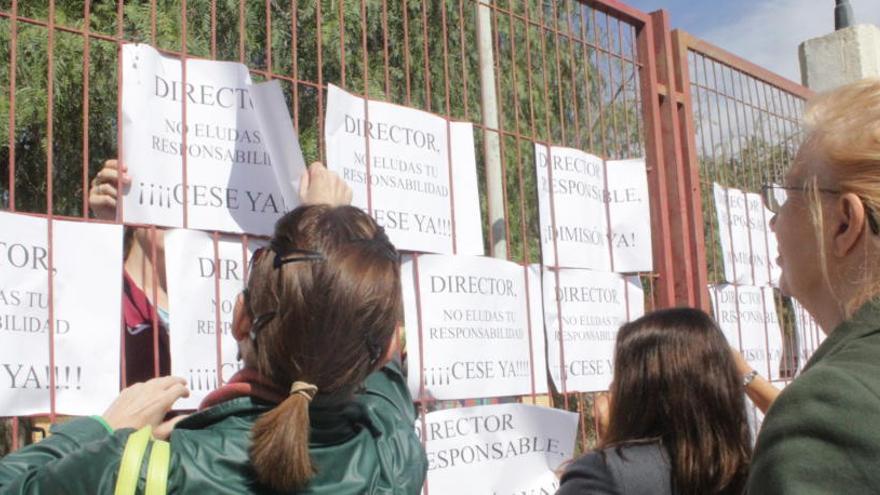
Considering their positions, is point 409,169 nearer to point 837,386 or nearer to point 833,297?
point 833,297

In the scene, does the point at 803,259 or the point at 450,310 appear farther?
the point at 450,310

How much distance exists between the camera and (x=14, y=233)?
2195 millimetres

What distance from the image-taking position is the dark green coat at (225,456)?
1.46m

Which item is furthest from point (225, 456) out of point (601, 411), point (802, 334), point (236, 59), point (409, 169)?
point (236, 59)

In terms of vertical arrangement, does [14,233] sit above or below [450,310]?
above

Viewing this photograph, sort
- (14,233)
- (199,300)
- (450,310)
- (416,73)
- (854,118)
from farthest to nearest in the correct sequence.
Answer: (416,73), (450,310), (199,300), (14,233), (854,118)

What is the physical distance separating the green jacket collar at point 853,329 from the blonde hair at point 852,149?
0.07 feet

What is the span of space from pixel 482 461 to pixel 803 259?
70.7 inches

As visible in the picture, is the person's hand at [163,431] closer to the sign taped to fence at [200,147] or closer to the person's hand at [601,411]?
the sign taped to fence at [200,147]

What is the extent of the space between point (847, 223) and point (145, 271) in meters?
1.76

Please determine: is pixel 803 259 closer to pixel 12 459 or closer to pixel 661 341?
pixel 661 341

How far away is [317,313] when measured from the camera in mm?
1655

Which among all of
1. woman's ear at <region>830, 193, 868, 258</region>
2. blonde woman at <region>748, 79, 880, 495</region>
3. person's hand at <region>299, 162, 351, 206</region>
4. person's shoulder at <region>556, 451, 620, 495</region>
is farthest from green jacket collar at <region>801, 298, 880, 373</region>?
person's hand at <region>299, 162, 351, 206</region>

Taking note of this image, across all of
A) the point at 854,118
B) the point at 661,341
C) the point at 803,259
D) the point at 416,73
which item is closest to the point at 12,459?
the point at 803,259
